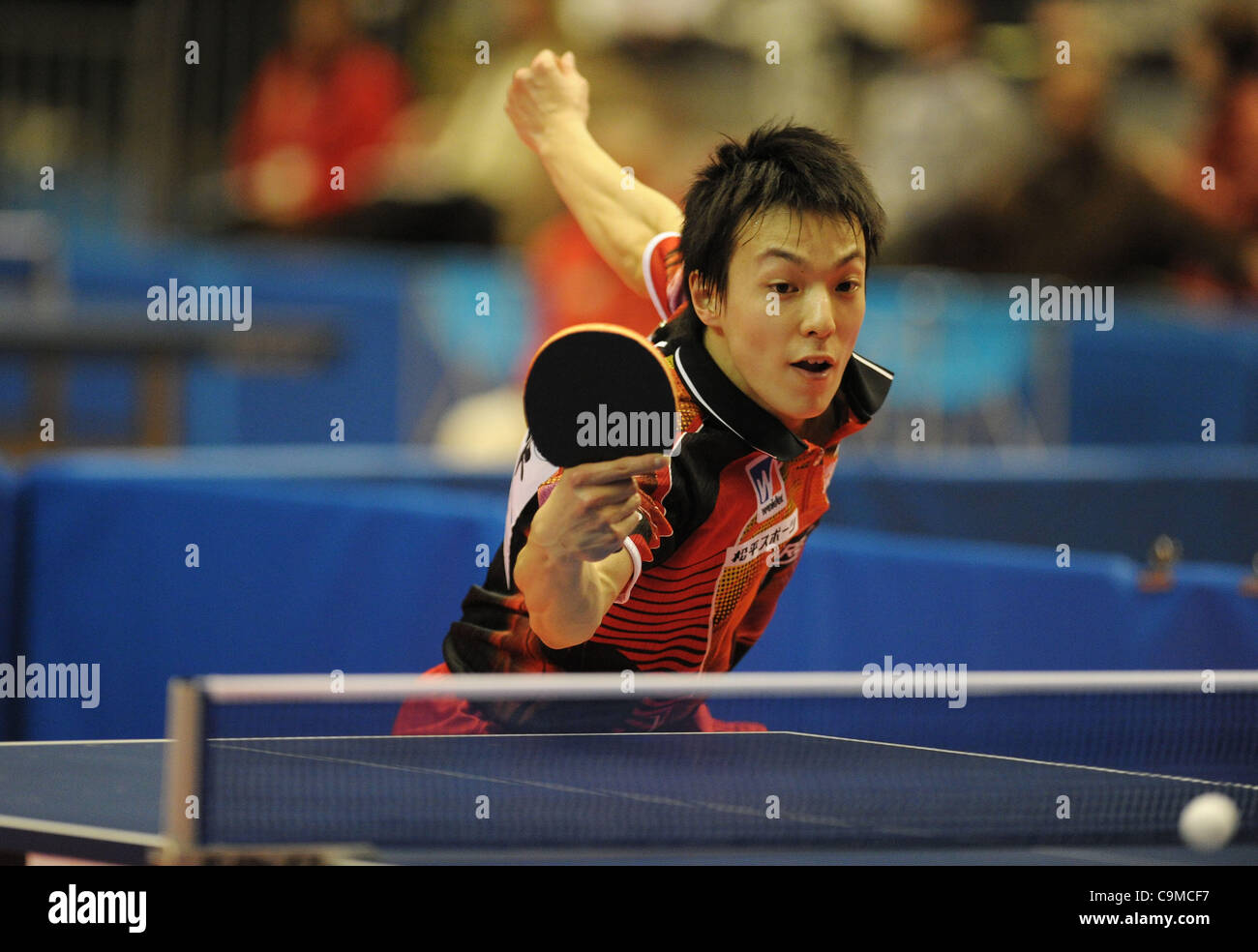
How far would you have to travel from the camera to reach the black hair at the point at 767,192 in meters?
2.71

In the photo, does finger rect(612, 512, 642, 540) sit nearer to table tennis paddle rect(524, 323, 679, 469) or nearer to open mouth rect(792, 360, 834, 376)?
table tennis paddle rect(524, 323, 679, 469)

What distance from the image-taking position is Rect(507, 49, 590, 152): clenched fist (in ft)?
11.5

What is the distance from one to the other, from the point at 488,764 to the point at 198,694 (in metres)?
0.48

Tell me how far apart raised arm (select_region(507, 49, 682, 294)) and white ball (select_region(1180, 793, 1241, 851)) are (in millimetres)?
1422

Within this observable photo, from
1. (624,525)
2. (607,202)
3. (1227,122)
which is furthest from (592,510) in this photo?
(1227,122)

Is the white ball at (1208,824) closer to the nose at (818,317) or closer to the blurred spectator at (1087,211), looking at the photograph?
the nose at (818,317)

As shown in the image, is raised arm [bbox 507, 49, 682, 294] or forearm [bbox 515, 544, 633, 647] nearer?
forearm [bbox 515, 544, 633, 647]

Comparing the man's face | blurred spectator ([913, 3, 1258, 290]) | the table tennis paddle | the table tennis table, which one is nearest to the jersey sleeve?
the man's face

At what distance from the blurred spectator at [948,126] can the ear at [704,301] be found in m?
7.40

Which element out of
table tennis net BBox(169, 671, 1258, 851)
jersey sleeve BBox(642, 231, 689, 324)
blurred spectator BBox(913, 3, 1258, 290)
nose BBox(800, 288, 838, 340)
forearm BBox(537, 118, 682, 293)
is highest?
blurred spectator BBox(913, 3, 1258, 290)

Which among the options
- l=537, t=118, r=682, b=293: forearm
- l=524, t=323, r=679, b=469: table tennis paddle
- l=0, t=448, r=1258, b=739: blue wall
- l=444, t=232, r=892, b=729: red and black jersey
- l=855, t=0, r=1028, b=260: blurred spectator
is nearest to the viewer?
l=524, t=323, r=679, b=469: table tennis paddle

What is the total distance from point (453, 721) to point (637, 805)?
493 mm

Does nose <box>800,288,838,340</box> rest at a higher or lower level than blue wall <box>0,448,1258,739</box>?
higher
